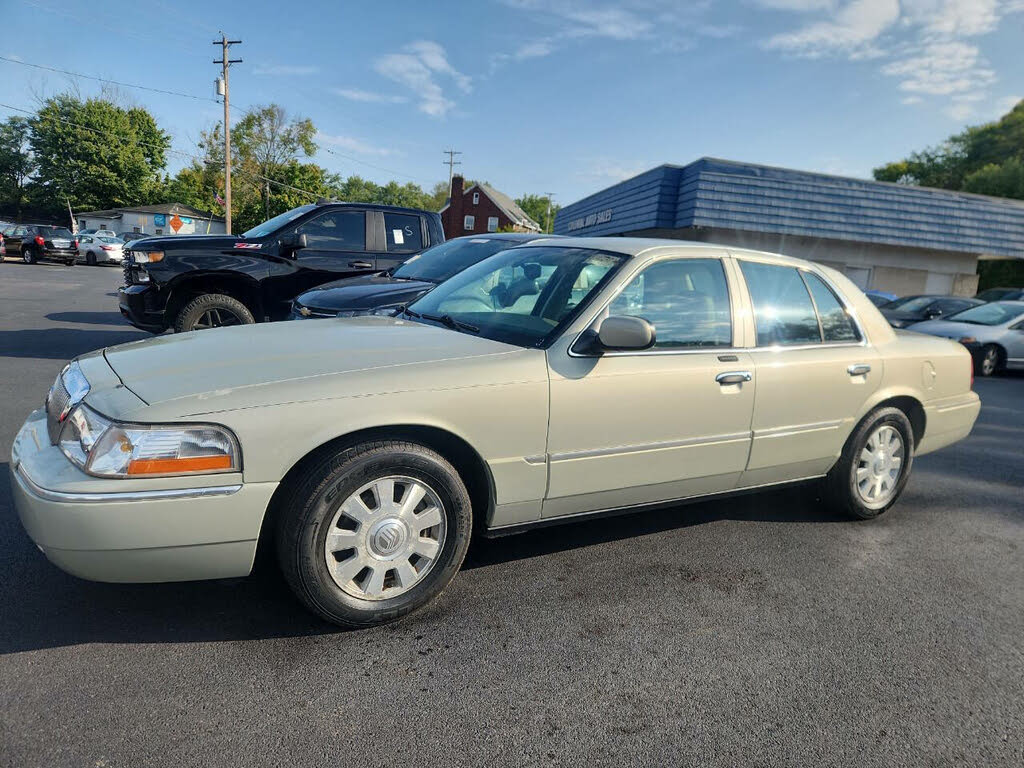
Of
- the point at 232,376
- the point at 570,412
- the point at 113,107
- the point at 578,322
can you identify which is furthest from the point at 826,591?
the point at 113,107

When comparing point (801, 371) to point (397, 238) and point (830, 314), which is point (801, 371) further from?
point (397, 238)

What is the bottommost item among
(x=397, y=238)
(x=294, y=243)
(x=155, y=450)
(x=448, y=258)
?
(x=155, y=450)

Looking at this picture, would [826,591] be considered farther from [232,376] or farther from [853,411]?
[232,376]

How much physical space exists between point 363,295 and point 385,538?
411 cm

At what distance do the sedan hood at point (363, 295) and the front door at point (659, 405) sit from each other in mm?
3159

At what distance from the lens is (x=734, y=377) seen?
11.1ft

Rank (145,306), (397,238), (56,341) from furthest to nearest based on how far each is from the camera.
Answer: (56,341) < (397,238) < (145,306)

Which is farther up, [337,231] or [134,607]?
[337,231]

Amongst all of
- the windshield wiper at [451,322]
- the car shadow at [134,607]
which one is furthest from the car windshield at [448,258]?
the car shadow at [134,607]

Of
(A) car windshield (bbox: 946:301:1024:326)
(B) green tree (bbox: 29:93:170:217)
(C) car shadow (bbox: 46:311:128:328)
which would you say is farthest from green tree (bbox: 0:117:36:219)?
(A) car windshield (bbox: 946:301:1024:326)

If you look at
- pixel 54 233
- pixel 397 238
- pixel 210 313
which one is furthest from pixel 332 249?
pixel 54 233

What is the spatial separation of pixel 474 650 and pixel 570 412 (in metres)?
1.03

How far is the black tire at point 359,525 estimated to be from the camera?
246cm

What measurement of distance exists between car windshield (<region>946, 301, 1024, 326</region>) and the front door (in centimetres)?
1109
